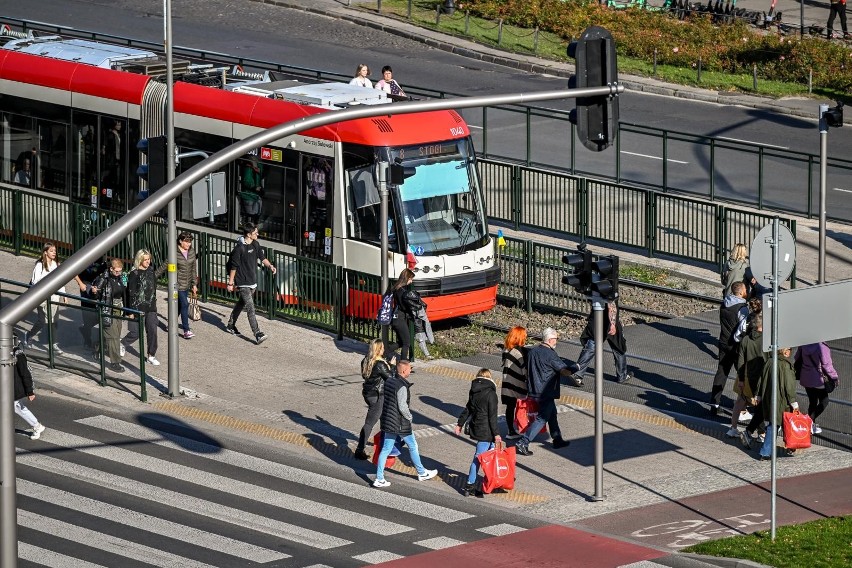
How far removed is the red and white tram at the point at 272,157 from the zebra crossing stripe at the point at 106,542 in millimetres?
8435

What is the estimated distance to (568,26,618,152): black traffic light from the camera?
14203mm

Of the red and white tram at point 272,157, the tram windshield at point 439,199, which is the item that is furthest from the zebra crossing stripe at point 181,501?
the tram windshield at point 439,199

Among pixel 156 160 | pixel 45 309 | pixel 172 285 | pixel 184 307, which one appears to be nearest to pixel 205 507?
pixel 156 160

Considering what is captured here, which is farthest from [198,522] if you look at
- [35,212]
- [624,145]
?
[624,145]

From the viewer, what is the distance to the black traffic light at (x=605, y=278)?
17.0 meters

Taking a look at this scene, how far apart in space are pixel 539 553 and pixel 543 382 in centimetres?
332

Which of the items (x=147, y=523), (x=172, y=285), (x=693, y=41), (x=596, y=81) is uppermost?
(x=596, y=81)

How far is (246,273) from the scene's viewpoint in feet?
76.2

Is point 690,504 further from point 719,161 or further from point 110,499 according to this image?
point 719,161

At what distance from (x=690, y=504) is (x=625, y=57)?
27.6 metres

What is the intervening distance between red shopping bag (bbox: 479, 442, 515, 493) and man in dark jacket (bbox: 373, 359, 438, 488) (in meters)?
0.86

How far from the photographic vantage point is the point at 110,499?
55.2ft

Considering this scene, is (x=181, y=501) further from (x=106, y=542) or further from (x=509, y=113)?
(x=509, y=113)

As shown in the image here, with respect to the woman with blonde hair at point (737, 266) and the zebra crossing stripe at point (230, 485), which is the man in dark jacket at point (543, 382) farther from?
the woman with blonde hair at point (737, 266)
